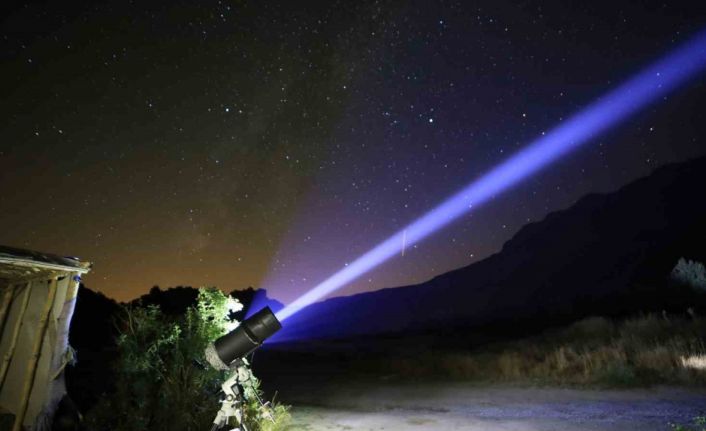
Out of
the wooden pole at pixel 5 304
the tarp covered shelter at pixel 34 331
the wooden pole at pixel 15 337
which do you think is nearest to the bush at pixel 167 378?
the tarp covered shelter at pixel 34 331

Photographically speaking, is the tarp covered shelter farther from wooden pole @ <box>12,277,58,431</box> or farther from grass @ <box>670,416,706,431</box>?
grass @ <box>670,416,706,431</box>

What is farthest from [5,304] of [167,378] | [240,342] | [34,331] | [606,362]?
[606,362]

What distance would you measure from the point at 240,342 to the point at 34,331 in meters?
4.80

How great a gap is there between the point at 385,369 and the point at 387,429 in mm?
12681

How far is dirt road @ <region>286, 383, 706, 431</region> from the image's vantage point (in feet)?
28.9

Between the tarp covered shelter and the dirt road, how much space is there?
466cm

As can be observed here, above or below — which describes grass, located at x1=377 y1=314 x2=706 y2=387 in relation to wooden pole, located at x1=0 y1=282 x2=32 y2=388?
below

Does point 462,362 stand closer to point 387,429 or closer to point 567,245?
point 387,429

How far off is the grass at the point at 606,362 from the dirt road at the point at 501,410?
1.41m

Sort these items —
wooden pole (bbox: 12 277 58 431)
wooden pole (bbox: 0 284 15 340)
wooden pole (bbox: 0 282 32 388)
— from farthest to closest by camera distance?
wooden pole (bbox: 0 284 15 340) < wooden pole (bbox: 0 282 32 388) < wooden pole (bbox: 12 277 58 431)

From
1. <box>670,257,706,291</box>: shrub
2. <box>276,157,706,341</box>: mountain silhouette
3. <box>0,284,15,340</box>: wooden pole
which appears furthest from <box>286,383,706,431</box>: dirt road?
<box>276,157,706,341</box>: mountain silhouette

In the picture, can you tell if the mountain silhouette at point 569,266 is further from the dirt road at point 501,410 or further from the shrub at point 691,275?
the dirt road at point 501,410

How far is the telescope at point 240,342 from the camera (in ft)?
20.2

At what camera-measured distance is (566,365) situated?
1520 centimetres
